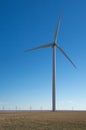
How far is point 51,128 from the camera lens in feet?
120

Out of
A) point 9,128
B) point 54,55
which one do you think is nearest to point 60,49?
point 54,55

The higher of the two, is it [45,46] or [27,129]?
[45,46]

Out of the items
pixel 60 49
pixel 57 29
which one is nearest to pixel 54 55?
pixel 60 49

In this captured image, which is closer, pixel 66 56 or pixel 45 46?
pixel 66 56

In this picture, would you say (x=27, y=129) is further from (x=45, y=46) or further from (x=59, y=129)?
(x=45, y=46)

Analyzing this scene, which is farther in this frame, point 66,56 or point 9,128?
point 66,56

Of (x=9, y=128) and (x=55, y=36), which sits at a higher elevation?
(x=55, y=36)

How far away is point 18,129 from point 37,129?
8.93 feet

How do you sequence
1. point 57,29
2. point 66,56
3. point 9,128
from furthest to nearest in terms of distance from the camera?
point 57,29 < point 66,56 < point 9,128

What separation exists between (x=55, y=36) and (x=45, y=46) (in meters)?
4.28

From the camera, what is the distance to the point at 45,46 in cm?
7831

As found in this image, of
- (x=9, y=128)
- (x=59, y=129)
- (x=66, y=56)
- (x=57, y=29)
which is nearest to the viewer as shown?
(x=59, y=129)

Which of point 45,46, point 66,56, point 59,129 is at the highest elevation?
point 45,46

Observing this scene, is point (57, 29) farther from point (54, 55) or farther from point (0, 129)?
point (0, 129)
